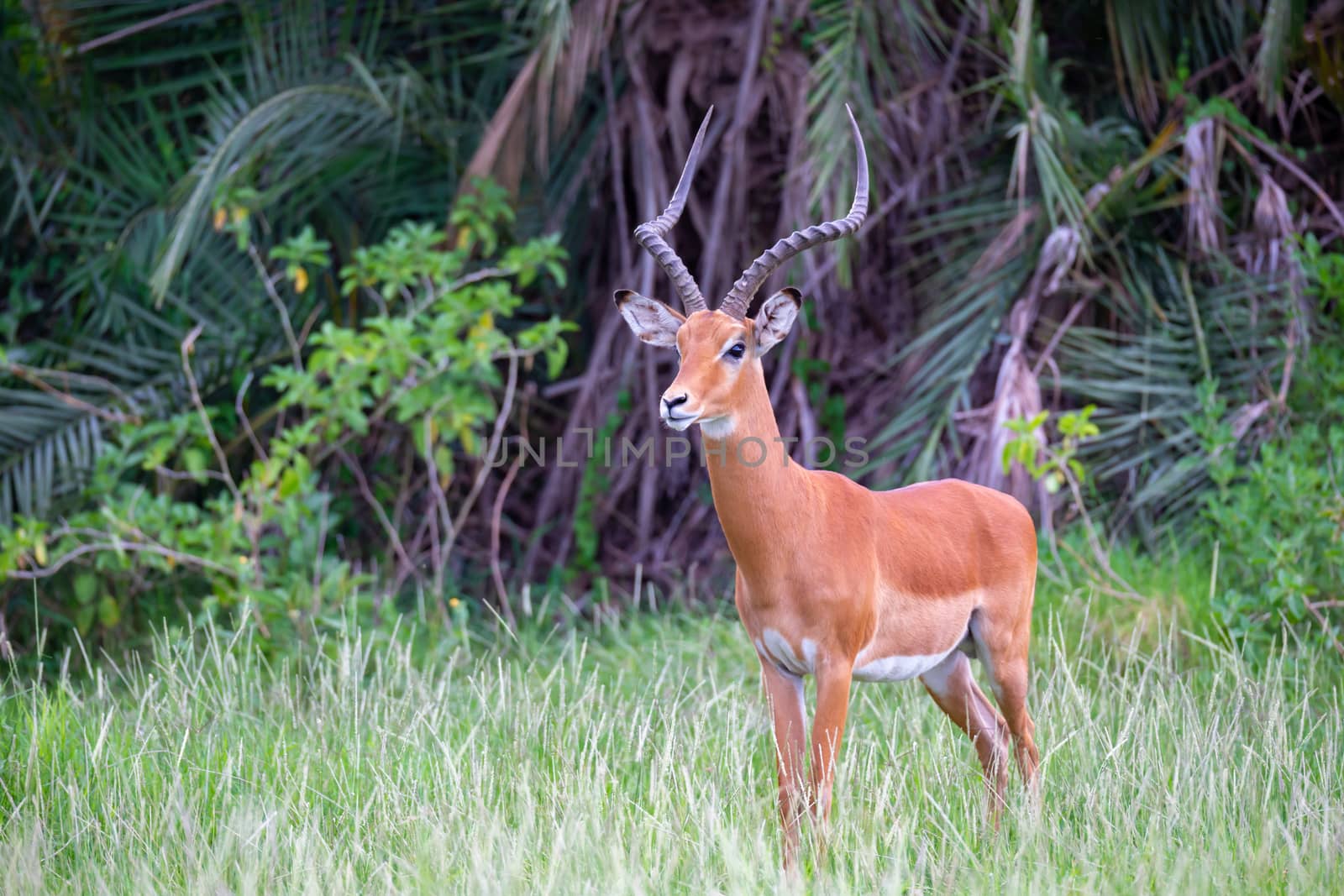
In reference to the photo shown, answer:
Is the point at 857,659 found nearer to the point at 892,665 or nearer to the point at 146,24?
the point at 892,665

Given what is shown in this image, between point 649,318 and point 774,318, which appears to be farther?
point 649,318

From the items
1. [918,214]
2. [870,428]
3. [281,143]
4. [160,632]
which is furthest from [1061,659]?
[281,143]

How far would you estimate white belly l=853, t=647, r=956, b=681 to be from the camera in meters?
3.78

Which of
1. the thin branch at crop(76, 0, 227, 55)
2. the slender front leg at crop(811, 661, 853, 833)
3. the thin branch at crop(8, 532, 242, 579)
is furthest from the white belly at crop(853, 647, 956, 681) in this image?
the thin branch at crop(76, 0, 227, 55)

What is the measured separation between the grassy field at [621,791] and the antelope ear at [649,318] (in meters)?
1.14

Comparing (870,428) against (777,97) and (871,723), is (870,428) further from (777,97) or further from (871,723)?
(871,723)

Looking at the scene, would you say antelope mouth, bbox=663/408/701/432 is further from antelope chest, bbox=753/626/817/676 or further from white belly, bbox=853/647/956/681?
white belly, bbox=853/647/956/681

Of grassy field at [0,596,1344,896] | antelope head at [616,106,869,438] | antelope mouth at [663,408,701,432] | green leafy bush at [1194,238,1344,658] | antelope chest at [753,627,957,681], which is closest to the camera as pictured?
grassy field at [0,596,1344,896]

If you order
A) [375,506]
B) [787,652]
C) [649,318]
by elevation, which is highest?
[649,318]

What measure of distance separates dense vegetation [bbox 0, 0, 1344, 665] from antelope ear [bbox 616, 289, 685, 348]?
71.0 inches

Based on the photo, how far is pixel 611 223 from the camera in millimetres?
8133

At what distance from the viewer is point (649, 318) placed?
4000mm

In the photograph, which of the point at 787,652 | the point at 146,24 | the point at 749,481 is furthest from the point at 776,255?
the point at 146,24

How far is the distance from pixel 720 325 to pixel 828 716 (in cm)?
105
